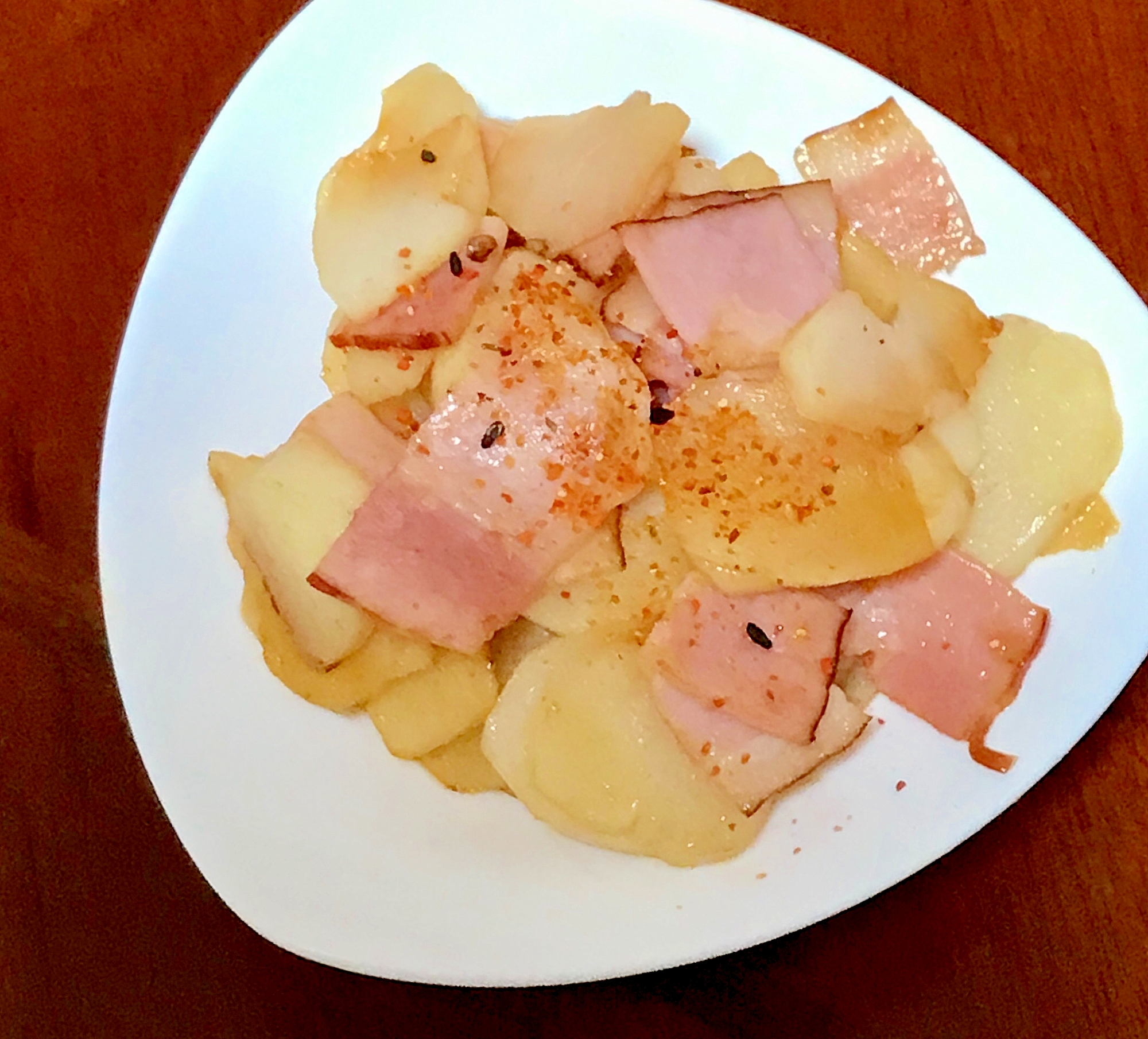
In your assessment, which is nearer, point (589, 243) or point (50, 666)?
point (589, 243)

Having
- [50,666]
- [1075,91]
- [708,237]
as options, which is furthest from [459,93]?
[50,666]

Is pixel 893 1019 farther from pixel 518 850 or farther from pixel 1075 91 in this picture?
pixel 1075 91

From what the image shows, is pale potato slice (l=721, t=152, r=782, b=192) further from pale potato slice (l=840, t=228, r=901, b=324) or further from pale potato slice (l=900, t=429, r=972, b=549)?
pale potato slice (l=900, t=429, r=972, b=549)

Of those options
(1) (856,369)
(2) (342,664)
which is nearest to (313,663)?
(2) (342,664)


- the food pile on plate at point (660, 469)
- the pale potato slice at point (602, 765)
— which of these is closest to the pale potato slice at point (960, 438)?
the food pile on plate at point (660, 469)

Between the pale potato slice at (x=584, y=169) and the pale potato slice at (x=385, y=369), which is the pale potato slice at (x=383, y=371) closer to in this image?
the pale potato slice at (x=385, y=369)

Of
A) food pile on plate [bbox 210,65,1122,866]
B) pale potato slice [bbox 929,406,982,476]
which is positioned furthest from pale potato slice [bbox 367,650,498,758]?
pale potato slice [bbox 929,406,982,476]
